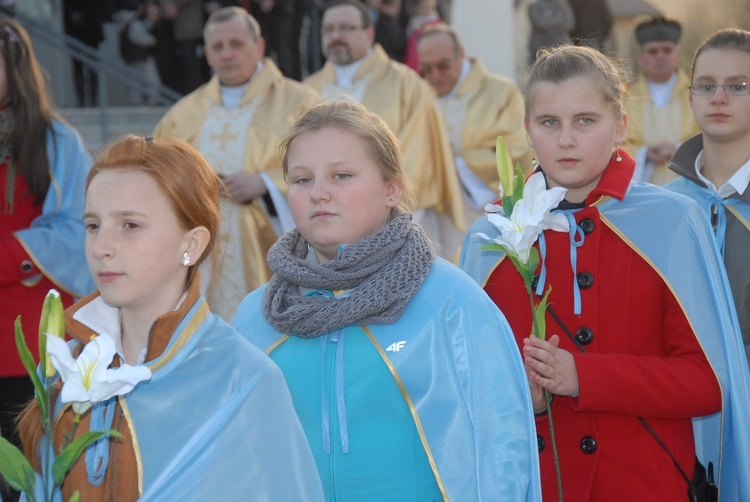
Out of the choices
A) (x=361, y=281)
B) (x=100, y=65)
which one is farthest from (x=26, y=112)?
(x=100, y=65)

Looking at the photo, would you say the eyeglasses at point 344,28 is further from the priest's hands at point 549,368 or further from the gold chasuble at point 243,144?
the priest's hands at point 549,368

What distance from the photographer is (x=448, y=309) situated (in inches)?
118

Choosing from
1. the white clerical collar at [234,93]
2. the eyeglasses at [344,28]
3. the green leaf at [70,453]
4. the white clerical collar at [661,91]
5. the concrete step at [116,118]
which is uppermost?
the eyeglasses at [344,28]

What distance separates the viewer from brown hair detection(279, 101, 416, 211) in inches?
128

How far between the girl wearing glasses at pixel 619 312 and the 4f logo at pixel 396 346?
1.65ft

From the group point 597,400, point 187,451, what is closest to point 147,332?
point 187,451

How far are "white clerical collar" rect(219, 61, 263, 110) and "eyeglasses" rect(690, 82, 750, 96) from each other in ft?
12.1

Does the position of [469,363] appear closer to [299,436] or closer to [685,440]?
[299,436]

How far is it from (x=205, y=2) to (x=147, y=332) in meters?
10.4

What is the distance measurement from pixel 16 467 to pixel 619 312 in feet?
5.95

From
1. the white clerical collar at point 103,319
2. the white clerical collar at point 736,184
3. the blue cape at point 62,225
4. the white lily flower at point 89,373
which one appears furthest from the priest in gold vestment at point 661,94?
the white lily flower at point 89,373

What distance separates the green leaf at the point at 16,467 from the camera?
2375mm

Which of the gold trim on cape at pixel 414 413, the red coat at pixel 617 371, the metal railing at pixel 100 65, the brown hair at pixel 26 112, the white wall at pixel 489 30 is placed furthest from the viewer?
the white wall at pixel 489 30

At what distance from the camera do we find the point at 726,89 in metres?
4.24
